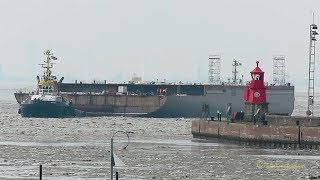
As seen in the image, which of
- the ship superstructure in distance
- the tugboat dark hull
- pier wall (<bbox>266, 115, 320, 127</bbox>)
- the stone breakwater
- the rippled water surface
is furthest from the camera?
the ship superstructure in distance

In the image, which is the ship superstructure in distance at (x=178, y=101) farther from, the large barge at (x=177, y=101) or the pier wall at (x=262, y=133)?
the pier wall at (x=262, y=133)

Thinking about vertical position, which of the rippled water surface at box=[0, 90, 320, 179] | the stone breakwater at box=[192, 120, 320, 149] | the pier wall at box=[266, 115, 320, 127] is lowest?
the rippled water surface at box=[0, 90, 320, 179]

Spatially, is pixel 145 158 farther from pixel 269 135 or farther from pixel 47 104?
pixel 47 104

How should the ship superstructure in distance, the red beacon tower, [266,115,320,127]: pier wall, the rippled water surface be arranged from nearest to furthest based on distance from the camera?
the rippled water surface, [266,115,320,127]: pier wall, the red beacon tower, the ship superstructure in distance

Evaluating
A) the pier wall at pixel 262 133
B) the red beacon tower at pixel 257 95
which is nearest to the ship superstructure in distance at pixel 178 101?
the pier wall at pixel 262 133

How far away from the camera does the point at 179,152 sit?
7456 cm

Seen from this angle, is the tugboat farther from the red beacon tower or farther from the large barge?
the red beacon tower

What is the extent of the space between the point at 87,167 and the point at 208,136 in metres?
34.9

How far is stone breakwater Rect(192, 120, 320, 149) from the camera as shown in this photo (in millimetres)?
79125

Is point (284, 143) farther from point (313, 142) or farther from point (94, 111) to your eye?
point (94, 111)

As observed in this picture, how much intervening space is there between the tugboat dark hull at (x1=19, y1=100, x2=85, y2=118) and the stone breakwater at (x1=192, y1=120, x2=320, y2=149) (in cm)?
5246

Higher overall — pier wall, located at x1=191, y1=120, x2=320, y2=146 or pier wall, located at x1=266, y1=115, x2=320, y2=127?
pier wall, located at x1=266, y1=115, x2=320, y2=127

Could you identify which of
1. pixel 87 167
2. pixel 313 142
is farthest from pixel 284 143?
pixel 87 167

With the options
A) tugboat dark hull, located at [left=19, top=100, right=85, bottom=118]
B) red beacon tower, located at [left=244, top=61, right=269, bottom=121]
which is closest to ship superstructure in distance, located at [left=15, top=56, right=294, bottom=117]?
tugboat dark hull, located at [left=19, top=100, right=85, bottom=118]
